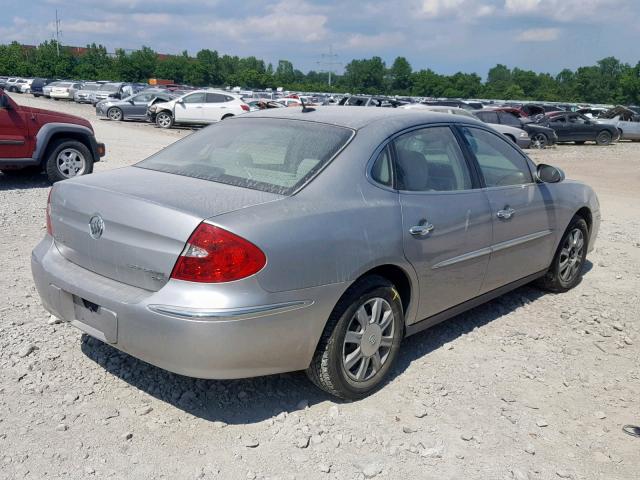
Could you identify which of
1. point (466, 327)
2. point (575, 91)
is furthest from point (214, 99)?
point (575, 91)

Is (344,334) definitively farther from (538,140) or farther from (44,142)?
(538,140)

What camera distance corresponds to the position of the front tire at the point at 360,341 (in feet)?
11.5

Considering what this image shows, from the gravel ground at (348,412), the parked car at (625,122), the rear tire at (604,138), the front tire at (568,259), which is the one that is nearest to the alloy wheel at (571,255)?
the front tire at (568,259)

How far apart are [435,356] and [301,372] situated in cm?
98

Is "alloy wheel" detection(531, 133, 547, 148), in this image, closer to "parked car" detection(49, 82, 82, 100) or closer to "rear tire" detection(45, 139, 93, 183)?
"rear tire" detection(45, 139, 93, 183)

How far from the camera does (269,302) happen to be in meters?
3.13

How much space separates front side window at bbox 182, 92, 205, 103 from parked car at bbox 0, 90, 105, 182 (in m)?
16.5

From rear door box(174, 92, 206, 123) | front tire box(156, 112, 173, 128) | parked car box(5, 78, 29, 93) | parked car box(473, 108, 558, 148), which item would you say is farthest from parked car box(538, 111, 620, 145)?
parked car box(5, 78, 29, 93)

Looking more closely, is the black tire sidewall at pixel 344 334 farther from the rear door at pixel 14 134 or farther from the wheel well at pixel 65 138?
the wheel well at pixel 65 138

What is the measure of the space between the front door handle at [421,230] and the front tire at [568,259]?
2156 millimetres

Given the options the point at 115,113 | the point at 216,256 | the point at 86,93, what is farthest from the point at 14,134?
the point at 86,93

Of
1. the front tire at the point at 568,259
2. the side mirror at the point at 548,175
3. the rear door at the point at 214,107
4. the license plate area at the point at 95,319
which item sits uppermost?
the side mirror at the point at 548,175

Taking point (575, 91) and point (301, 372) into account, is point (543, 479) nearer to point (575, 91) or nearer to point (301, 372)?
point (301, 372)

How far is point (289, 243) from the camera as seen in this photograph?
Result: 3.19 metres
